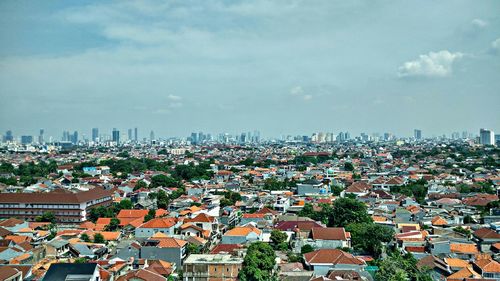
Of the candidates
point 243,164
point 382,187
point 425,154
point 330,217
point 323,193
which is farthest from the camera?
point 425,154

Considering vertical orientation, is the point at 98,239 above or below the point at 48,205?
below

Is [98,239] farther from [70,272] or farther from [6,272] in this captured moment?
[70,272]

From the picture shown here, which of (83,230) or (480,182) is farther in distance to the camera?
(480,182)

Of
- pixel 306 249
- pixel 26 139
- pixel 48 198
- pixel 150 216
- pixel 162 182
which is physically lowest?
pixel 150 216

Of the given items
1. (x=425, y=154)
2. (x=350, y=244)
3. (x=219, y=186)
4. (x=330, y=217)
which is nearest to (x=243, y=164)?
(x=219, y=186)

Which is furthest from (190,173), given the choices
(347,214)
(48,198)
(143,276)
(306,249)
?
(143,276)

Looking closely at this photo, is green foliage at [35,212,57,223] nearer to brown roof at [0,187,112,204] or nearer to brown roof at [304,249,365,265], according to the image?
brown roof at [0,187,112,204]

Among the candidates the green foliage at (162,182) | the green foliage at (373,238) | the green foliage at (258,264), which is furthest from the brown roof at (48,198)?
the green foliage at (373,238)

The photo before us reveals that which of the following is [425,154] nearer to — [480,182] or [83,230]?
[480,182]
